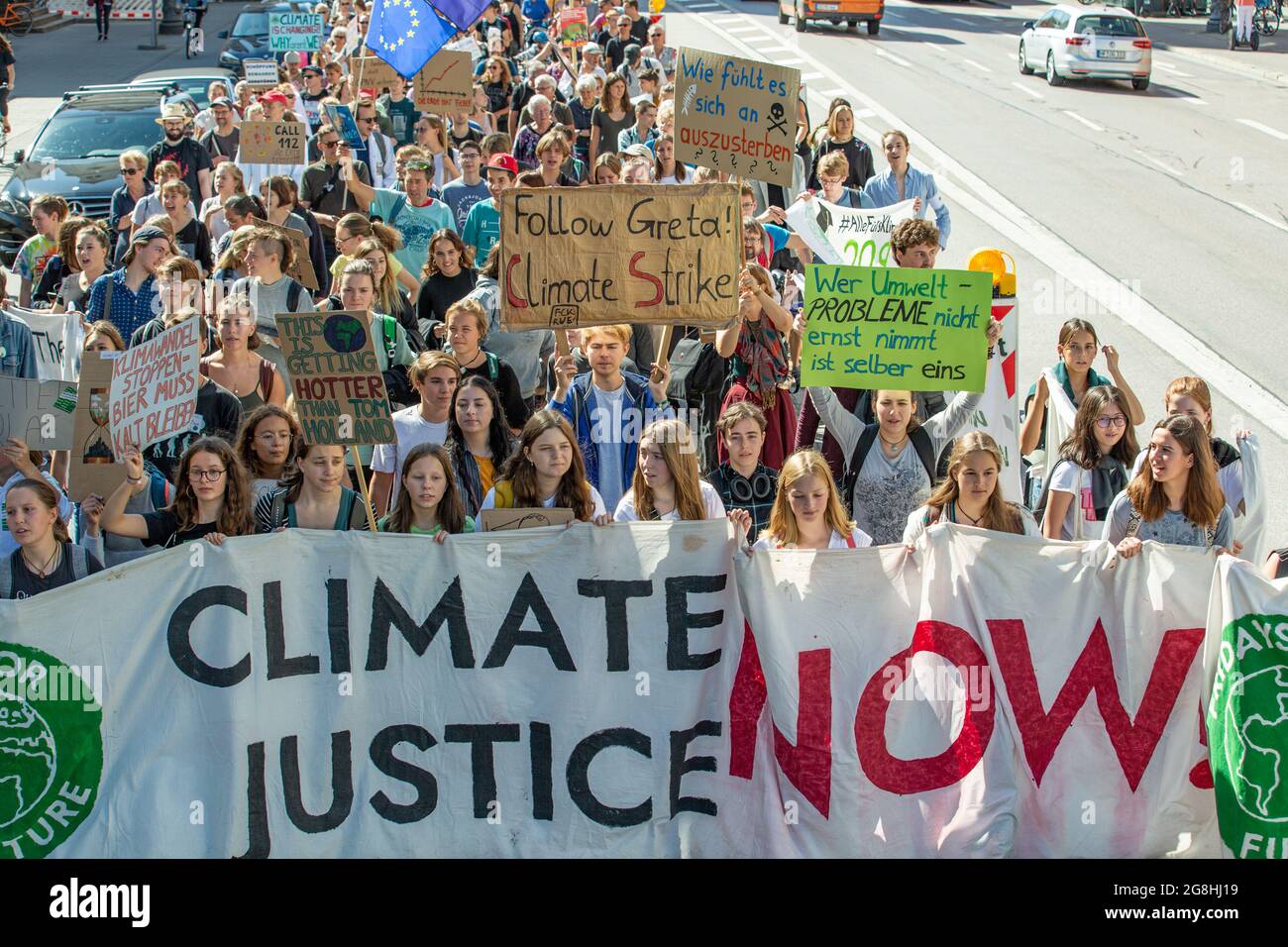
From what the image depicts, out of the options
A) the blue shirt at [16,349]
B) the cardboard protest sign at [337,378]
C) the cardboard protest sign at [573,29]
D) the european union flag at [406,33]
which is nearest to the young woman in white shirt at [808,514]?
the cardboard protest sign at [337,378]

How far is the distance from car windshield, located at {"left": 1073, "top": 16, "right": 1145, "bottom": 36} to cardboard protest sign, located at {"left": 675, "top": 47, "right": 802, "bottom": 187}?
833 inches

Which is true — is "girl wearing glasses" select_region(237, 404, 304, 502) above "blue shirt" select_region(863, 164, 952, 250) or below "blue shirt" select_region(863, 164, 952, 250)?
below

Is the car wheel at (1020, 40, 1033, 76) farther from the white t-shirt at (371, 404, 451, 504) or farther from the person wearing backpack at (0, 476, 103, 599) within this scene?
the person wearing backpack at (0, 476, 103, 599)

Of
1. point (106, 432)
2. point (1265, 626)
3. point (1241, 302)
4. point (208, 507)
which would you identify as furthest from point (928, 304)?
point (1241, 302)

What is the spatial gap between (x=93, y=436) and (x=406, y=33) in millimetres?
8404

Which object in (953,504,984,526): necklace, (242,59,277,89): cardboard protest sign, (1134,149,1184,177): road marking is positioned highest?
(242,59,277,89): cardboard protest sign

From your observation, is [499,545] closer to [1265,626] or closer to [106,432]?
[106,432]

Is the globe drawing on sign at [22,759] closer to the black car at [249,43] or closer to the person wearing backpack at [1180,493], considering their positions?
the person wearing backpack at [1180,493]

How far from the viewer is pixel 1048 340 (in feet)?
42.5

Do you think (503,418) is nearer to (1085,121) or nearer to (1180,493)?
(1180,493)

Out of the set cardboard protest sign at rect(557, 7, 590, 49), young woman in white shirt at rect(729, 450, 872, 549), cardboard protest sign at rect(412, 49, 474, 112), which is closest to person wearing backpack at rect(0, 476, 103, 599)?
young woman in white shirt at rect(729, 450, 872, 549)

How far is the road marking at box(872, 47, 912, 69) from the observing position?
3115cm
